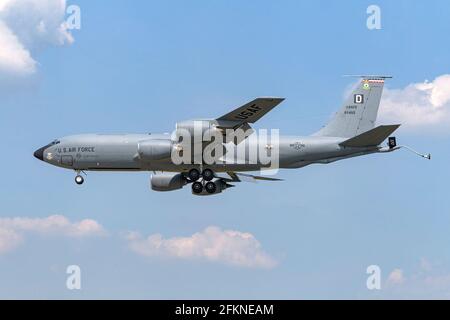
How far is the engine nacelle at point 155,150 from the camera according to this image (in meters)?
62.6

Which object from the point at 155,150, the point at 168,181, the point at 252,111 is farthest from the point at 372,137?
the point at 168,181

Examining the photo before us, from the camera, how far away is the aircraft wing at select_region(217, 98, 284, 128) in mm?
58438

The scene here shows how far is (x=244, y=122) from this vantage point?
200ft

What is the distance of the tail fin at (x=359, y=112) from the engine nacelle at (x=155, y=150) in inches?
418

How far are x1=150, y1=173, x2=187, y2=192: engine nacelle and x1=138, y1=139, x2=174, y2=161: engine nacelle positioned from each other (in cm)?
603

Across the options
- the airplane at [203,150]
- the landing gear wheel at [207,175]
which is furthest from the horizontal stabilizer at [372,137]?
the landing gear wheel at [207,175]

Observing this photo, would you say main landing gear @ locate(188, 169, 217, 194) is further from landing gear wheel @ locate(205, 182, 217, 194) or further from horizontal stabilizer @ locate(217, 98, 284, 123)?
horizontal stabilizer @ locate(217, 98, 284, 123)

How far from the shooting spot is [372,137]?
62.9 metres

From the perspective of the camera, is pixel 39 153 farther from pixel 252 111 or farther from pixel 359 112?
pixel 359 112
